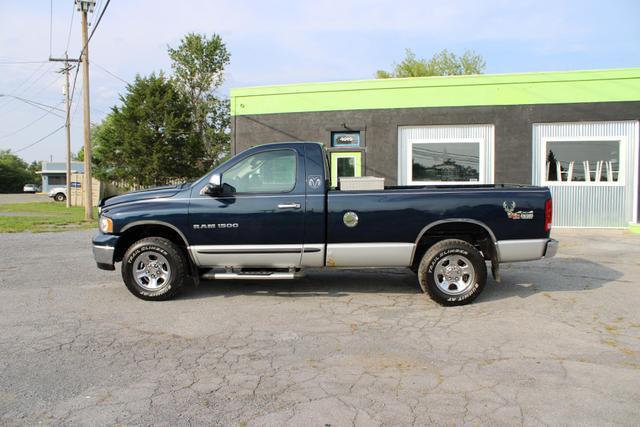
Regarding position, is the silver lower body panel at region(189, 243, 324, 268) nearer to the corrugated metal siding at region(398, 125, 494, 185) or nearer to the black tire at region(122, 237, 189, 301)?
the black tire at region(122, 237, 189, 301)

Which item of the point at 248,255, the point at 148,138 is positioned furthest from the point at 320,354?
the point at 148,138

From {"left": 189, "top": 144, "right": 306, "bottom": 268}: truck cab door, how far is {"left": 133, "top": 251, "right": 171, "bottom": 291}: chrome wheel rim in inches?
16.8

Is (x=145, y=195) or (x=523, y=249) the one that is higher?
(x=145, y=195)

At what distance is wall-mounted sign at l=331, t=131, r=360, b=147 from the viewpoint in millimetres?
15156

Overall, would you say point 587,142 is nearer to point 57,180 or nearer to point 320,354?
point 320,354

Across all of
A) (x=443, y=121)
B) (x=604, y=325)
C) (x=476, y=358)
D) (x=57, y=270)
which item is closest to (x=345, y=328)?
(x=476, y=358)

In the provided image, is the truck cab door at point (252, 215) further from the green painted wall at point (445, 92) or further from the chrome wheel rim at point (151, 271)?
the green painted wall at point (445, 92)

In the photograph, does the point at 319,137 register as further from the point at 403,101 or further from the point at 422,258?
the point at 422,258

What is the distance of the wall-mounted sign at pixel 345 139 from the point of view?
1516 cm

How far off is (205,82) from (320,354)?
38.3 meters

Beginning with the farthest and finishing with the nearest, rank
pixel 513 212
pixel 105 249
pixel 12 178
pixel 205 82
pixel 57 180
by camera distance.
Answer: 1. pixel 12 178
2. pixel 57 180
3. pixel 205 82
4. pixel 105 249
5. pixel 513 212

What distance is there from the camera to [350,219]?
611cm

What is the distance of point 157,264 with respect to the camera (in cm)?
633

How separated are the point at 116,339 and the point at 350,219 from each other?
2.92m
